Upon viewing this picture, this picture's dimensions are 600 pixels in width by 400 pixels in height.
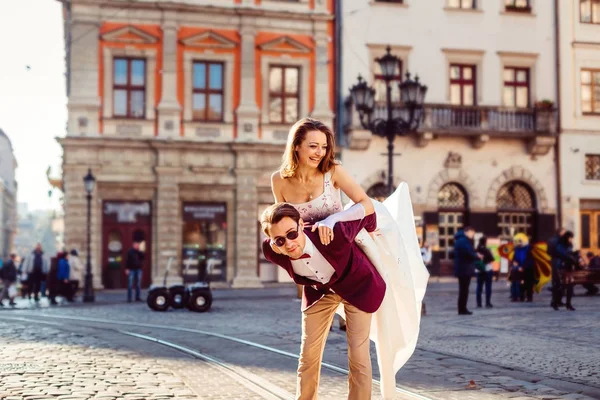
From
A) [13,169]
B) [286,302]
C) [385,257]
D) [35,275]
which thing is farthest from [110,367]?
[13,169]

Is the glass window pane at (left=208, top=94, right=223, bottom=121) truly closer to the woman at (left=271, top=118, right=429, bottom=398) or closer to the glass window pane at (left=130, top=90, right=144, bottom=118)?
the glass window pane at (left=130, top=90, right=144, bottom=118)

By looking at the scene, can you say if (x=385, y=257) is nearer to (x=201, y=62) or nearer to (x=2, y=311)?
(x=2, y=311)

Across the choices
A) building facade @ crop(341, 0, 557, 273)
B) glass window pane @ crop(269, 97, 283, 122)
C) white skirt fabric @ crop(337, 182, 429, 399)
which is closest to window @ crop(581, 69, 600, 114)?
building facade @ crop(341, 0, 557, 273)

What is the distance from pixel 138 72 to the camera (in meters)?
29.7

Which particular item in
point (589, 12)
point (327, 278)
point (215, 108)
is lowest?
point (327, 278)

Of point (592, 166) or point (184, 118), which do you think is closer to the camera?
point (184, 118)

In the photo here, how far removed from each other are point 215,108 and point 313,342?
25476 mm

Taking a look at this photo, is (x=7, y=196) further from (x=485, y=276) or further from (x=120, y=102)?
(x=485, y=276)

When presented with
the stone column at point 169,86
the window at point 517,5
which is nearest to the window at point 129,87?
the stone column at point 169,86

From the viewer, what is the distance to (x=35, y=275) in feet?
85.6

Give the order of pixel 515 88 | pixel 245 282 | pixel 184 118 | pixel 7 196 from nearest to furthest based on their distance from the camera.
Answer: pixel 245 282 < pixel 184 118 < pixel 515 88 < pixel 7 196

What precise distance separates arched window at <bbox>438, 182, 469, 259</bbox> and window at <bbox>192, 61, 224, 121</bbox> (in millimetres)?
Result: 8544

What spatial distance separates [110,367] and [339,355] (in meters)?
2.57

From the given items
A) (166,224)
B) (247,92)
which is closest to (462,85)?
(247,92)
